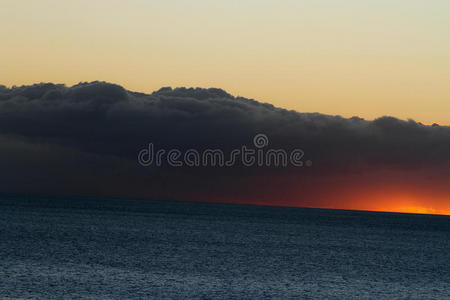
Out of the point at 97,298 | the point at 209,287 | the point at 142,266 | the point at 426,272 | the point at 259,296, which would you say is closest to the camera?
the point at 97,298

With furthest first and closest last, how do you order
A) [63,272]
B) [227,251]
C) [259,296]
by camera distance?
[227,251] < [63,272] < [259,296]

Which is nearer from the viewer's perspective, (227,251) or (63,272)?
(63,272)

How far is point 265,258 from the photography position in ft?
196

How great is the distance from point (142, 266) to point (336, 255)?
30528mm

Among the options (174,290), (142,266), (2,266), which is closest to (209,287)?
(174,290)

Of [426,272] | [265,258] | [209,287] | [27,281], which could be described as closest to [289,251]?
[265,258]

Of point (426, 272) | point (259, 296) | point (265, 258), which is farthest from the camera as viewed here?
point (265, 258)

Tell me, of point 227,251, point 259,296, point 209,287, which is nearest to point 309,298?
point 259,296

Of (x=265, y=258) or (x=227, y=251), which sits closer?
(x=265, y=258)

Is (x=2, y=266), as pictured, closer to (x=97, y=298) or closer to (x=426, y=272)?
(x=97, y=298)

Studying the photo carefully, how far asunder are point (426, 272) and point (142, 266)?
3009cm

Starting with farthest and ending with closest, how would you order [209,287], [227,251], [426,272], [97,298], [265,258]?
[227,251] < [265,258] < [426,272] < [209,287] < [97,298]

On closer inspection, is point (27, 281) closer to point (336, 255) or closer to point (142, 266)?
point (142, 266)

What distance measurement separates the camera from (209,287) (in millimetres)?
37312
